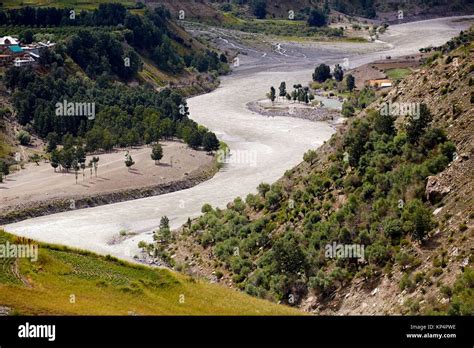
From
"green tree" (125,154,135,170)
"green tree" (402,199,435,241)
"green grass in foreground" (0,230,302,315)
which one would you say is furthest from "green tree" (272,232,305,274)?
"green tree" (125,154,135,170)

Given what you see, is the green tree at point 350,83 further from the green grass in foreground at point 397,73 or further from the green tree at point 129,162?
the green tree at point 129,162

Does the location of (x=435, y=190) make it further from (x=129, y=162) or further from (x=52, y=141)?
(x=52, y=141)

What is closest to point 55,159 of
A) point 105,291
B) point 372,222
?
point 372,222

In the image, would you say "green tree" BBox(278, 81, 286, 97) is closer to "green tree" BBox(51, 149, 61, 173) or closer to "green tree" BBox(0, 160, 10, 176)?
"green tree" BBox(51, 149, 61, 173)

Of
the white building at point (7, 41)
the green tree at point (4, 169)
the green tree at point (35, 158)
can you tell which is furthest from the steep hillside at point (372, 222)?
the white building at point (7, 41)
